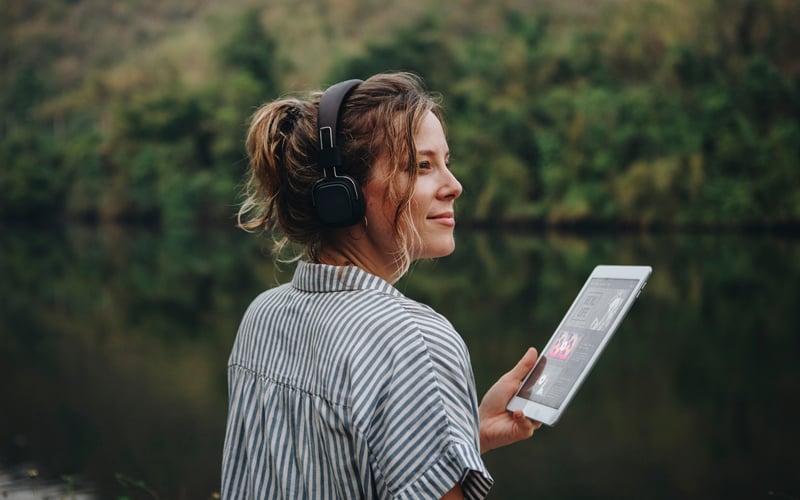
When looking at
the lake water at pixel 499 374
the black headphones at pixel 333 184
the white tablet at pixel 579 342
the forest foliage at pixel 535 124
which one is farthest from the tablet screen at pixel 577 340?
the forest foliage at pixel 535 124

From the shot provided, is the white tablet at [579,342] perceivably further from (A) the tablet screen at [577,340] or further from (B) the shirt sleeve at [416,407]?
(B) the shirt sleeve at [416,407]

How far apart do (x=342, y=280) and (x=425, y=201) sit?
21 cm

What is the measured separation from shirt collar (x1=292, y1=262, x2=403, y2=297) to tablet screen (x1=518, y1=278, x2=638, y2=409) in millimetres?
274

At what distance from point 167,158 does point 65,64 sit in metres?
39.8

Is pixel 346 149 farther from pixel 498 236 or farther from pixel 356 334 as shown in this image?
pixel 498 236

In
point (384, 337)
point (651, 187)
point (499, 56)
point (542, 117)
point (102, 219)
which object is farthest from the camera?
point (102, 219)

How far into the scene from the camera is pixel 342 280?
1.15m

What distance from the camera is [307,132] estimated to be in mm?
1274

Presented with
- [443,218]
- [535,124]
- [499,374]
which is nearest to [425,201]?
[443,218]

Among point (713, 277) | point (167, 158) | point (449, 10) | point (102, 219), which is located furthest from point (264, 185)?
point (449, 10)

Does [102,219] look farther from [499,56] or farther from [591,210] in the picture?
[591,210]

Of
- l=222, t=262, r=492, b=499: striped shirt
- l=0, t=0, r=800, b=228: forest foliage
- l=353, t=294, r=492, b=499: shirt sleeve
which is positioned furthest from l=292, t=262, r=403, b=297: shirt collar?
l=0, t=0, r=800, b=228: forest foliage

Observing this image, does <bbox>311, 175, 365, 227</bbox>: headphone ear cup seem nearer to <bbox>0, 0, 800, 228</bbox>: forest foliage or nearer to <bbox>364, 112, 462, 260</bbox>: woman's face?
<bbox>364, 112, 462, 260</bbox>: woman's face

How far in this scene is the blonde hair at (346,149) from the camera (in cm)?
123
